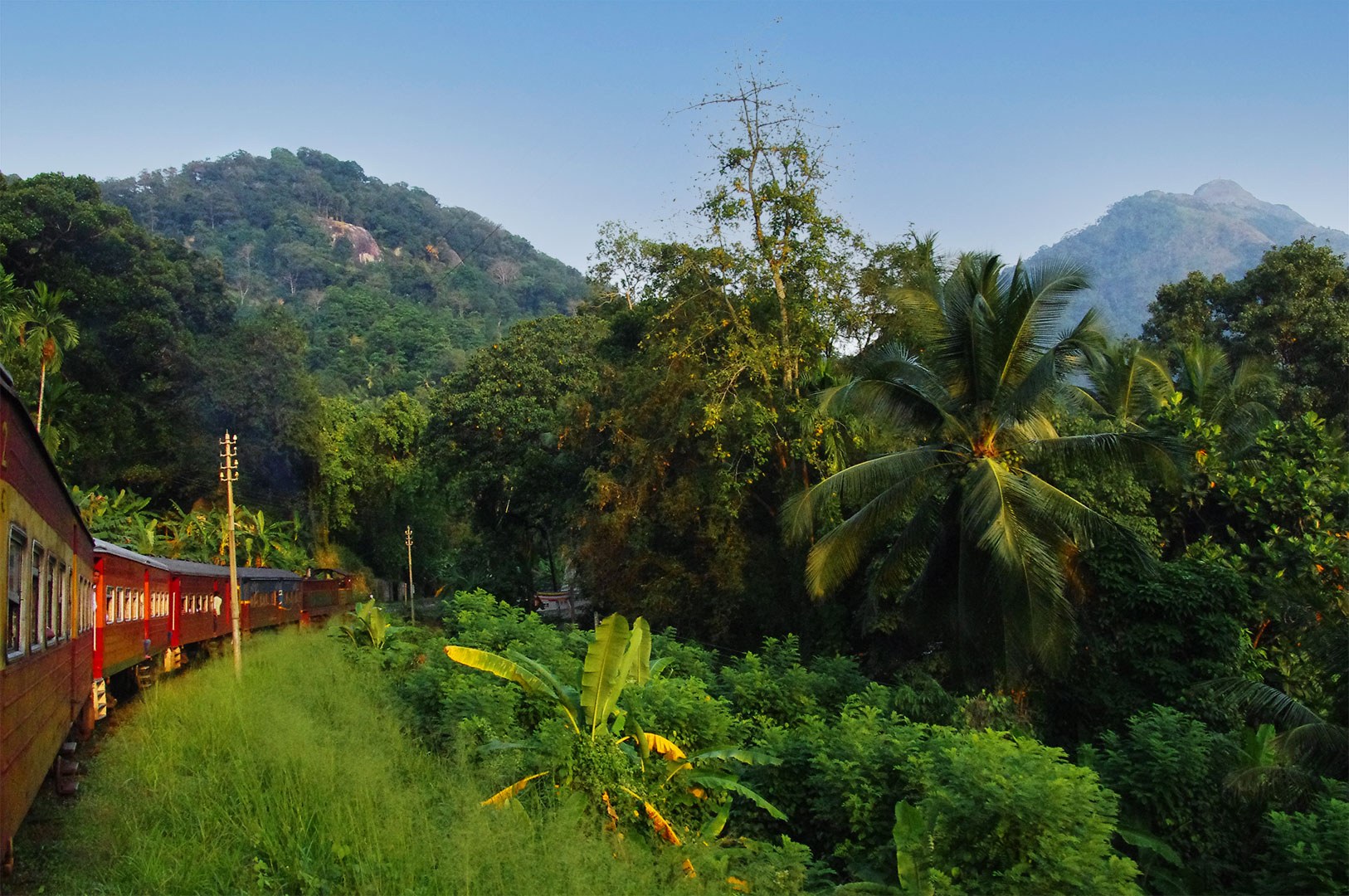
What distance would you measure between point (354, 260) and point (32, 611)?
115712 millimetres

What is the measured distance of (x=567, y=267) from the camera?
122 meters

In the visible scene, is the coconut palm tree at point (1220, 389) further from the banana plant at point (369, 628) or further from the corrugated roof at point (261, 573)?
the corrugated roof at point (261, 573)

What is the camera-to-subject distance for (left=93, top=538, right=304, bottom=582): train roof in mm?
12188

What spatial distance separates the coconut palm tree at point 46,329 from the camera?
1102 inches

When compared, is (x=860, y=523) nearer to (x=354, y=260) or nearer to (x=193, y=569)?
(x=193, y=569)

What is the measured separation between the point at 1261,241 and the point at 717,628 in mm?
145827

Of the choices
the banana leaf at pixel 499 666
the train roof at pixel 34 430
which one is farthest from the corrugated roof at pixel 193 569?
the banana leaf at pixel 499 666

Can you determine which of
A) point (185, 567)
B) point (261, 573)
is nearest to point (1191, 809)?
point (185, 567)

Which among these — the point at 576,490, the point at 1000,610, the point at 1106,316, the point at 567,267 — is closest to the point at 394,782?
the point at 1000,610

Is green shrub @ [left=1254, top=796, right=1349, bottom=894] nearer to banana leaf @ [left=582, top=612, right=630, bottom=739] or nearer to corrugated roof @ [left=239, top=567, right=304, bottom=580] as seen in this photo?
banana leaf @ [left=582, top=612, right=630, bottom=739]

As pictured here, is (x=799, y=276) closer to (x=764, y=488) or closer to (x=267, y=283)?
(x=764, y=488)

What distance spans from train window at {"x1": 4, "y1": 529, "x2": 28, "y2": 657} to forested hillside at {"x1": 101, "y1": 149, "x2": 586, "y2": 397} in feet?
194

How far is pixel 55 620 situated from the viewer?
7.48m

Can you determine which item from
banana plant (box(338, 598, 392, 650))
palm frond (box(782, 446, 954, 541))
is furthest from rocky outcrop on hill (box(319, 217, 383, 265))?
palm frond (box(782, 446, 954, 541))
